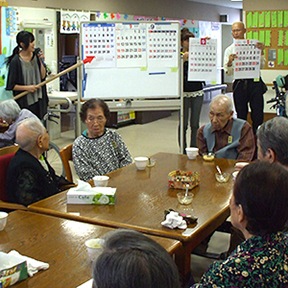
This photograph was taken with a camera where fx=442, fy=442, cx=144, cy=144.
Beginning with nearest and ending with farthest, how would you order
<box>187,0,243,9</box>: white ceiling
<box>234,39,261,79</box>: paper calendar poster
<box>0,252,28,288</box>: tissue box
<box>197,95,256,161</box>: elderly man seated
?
<box>0,252,28,288</box>: tissue box, <box>197,95,256,161</box>: elderly man seated, <box>234,39,261,79</box>: paper calendar poster, <box>187,0,243,9</box>: white ceiling

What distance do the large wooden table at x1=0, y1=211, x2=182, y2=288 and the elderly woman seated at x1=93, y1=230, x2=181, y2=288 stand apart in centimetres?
61

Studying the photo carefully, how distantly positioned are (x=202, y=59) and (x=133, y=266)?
453 centimetres

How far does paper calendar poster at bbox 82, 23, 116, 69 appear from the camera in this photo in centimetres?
491

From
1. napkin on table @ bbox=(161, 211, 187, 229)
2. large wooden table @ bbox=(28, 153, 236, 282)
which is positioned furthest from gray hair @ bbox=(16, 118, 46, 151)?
napkin on table @ bbox=(161, 211, 187, 229)

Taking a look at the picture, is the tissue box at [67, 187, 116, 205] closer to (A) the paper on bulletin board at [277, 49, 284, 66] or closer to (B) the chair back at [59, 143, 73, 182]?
(B) the chair back at [59, 143, 73, 182]

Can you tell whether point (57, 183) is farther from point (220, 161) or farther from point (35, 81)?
point (35, 81)

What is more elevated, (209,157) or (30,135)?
(30,135)

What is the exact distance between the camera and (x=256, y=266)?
1.35 m

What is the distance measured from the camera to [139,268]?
893 millimetres

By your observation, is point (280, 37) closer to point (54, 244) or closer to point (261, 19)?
point (261, 19)

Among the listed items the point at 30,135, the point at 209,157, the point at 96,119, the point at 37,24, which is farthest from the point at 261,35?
the point at 30,135

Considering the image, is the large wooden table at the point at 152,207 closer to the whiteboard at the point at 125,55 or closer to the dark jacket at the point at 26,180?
the dark jacket at the point at 26,180

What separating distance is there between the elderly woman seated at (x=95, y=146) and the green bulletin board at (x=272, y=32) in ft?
16.5

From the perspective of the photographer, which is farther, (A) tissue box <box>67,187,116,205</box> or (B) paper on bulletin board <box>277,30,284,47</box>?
(B) paper on bulletin board <box>277,30,284,47</box>
